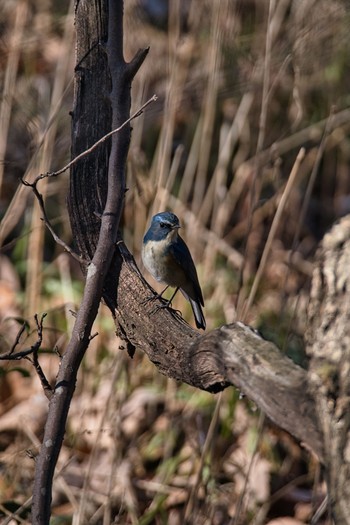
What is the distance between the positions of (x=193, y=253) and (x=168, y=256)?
91cm

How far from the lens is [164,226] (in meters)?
3.48

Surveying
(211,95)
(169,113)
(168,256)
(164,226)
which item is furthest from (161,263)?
(211,95)

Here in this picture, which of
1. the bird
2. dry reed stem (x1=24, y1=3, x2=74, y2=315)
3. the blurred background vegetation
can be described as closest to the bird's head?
the bird

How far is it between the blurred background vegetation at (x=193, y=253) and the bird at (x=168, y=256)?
0.14 meters

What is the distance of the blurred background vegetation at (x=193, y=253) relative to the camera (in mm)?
3354

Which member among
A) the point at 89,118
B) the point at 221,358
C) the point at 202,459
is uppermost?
the point at 89,118

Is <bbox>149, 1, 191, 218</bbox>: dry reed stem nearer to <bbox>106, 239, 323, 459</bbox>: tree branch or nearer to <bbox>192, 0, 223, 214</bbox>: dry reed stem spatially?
<bbox>192, 0, 223, 214</bbox>: dry reed stem

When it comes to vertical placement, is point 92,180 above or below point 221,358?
above

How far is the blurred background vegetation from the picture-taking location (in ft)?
11.0

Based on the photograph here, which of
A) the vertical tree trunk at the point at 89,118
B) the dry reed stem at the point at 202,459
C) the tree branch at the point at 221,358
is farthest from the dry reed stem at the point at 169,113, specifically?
the tree branch at the point at 221,358

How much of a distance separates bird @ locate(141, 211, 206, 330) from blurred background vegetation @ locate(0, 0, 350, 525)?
14 centimetres

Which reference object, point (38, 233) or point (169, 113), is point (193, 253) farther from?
Answer: point (169, 113)

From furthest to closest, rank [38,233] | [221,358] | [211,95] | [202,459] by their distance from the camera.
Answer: [38,233]
[211,95]
[202,459]
[221,358]

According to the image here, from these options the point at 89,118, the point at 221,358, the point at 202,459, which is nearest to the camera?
the point at 221,358
